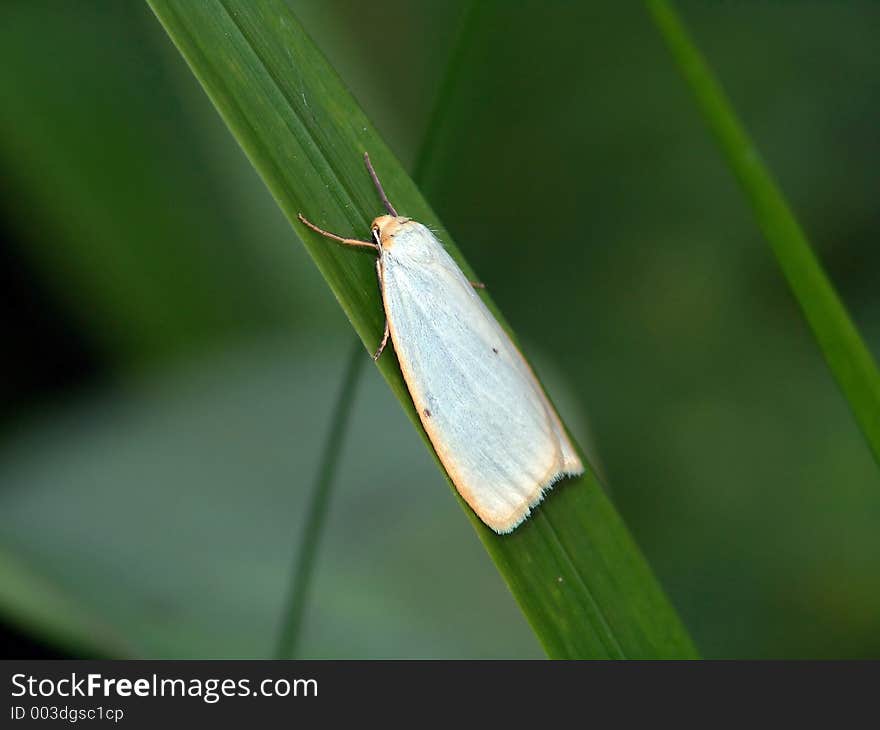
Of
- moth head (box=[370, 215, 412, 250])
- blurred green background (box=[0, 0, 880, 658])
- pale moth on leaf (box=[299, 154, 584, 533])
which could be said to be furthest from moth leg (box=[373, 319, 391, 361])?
blurred green background (box=[0, 0, 880, 658])

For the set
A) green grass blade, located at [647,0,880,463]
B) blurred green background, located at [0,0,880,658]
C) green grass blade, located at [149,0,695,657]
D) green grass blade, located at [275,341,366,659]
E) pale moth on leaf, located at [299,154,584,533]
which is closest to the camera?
green grass blade, located at [647,0,880,463]

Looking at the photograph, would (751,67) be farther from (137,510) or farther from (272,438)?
(137,510)

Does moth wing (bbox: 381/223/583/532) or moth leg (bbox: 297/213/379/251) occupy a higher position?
moth leg (bbox: 297/213/379/251)

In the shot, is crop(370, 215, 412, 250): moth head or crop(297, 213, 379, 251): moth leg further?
crop(370, 215, 412, 250): moth head

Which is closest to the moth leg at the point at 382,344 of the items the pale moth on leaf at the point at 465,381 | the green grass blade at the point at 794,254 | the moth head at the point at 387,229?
the pale moth on leaf at the point at 465,381

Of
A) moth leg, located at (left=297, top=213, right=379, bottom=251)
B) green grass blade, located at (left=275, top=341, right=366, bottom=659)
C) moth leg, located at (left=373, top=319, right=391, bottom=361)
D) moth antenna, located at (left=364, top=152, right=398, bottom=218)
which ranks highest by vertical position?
moth antenna, located at (left=364, top=152, right=398, bottom=218)

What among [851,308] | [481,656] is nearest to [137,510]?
[481,656]

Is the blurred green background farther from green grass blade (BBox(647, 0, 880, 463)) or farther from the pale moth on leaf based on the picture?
green grass blade (BBox(647, 0, 880, 463))

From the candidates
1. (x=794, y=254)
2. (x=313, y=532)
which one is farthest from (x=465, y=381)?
(x=794, y=254)
